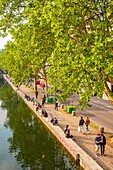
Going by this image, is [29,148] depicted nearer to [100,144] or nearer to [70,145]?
[70,145]

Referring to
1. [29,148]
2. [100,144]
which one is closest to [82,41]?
[100,144]

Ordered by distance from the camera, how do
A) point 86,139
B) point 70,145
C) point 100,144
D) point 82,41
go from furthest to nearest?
point 86,139 → point 70,145 → point 100,144 → point 82,41

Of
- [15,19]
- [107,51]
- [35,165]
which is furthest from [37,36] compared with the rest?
[35,165]

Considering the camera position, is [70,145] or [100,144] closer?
[100,144]

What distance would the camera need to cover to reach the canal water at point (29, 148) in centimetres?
2203

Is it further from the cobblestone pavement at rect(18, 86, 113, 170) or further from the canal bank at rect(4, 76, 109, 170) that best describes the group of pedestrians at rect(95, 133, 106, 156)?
the canal bank at rect(4, 76, 109, 170)

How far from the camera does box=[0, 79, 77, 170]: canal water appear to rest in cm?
2203

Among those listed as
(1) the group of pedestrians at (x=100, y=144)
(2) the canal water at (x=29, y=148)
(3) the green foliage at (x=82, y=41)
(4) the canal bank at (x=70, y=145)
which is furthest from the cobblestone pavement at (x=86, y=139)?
Result: (3) the green foliage at (x=82, y=41)

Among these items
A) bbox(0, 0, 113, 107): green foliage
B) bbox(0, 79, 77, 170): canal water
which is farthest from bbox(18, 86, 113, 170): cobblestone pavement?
bbox(0, 0, 113, 107): green foliage

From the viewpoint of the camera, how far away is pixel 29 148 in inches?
1035

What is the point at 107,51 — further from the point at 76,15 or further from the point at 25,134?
the point at 25,134

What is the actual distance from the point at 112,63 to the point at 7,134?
66.1 feet

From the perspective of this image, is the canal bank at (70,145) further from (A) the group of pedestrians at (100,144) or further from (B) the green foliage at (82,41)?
(B) the green foliage at (82,41)

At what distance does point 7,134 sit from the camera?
105ft
